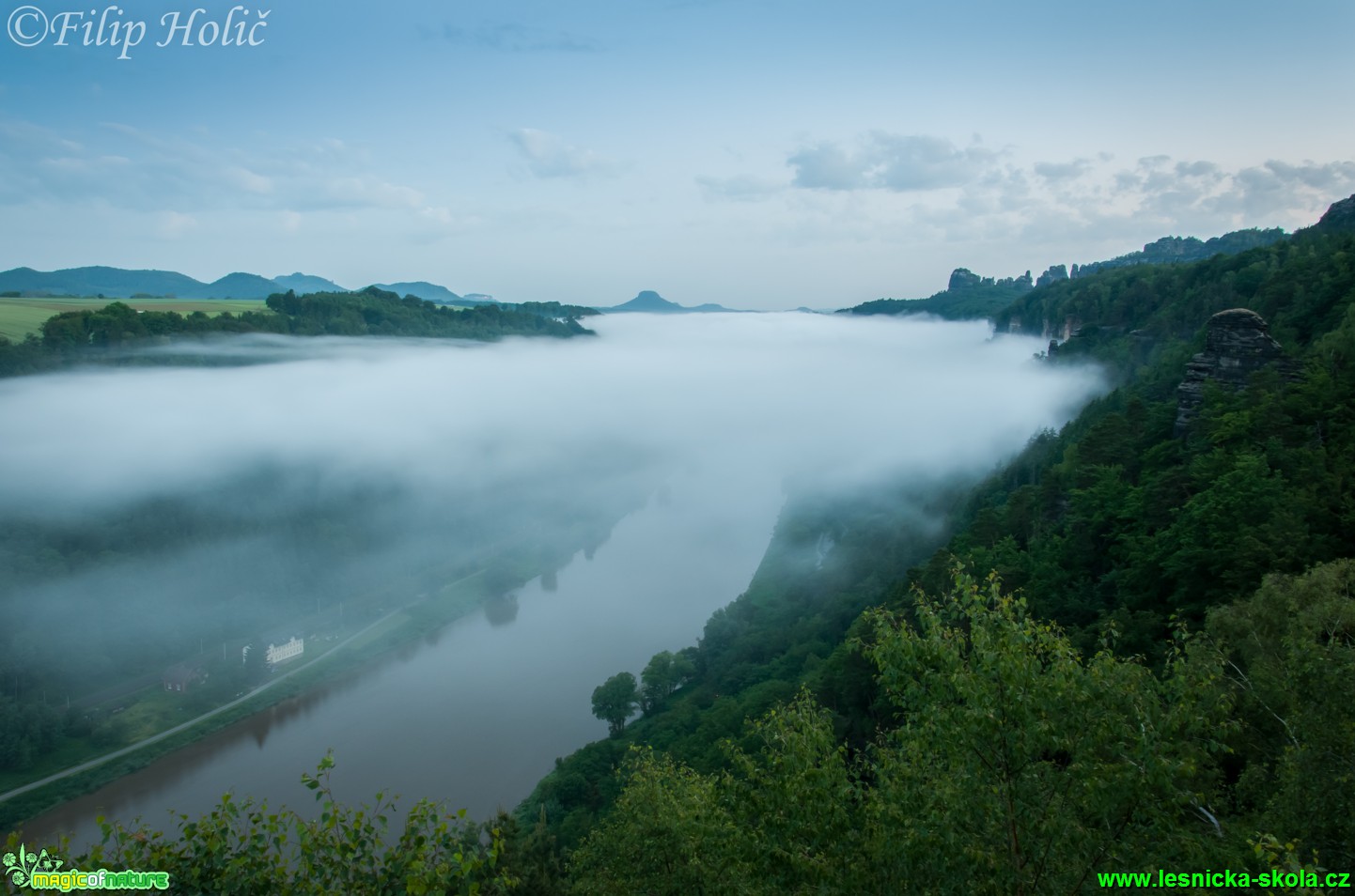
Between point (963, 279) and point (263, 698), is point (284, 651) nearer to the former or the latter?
point (263, 698)

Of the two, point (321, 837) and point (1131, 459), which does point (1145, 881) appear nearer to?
point (321, 837)

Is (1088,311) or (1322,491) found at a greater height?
(1088,311)

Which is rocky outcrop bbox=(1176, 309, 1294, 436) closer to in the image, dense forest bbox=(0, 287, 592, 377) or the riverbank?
the riverbank

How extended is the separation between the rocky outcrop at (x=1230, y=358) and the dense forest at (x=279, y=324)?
89431 mm

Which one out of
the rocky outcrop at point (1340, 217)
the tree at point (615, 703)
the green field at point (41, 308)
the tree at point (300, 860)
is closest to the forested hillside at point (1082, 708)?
the tree at point (615, 703)

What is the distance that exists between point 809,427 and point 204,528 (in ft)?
272

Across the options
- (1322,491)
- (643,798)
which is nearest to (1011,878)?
(643,798)

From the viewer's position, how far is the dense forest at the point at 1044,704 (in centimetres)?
582

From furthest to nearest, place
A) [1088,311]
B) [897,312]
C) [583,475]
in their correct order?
[897,312], [583,475], [1088,311]

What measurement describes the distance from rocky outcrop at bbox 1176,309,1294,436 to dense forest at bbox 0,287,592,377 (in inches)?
3521

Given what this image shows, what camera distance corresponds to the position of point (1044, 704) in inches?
231

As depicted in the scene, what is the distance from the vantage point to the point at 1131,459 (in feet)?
93.1

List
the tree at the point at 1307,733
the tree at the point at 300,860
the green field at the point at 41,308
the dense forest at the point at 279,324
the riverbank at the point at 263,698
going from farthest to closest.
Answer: the dense forest at the point at 279,324 < the green field at the point at 41,308 < the riverbank at the point at 263,698 < the tree at the point at 1307,733 < the tree at the point at 300,860

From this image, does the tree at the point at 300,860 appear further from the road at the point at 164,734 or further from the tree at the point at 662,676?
the road at the point at 164,734
